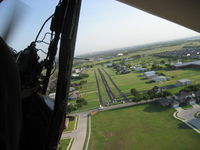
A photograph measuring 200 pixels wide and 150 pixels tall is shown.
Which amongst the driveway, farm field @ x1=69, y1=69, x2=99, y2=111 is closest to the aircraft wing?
the driveway

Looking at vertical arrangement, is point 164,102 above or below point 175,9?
below

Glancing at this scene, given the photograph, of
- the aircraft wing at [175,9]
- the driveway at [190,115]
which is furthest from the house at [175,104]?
the aircraft wing at [175,9]

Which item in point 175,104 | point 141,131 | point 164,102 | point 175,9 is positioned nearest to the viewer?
point 175,9

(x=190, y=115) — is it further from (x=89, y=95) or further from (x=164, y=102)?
(x=89, y=95)

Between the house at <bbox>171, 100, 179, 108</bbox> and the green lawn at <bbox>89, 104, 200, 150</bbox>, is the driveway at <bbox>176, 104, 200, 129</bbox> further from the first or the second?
→ the green lawn at <bbox>89, 104, 200, 150</bbox>

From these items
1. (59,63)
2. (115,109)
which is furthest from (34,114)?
(115,109)

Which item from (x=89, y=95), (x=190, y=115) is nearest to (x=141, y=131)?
(x=190, y=115)

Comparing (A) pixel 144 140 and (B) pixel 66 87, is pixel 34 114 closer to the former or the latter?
(B) pixel 66 87

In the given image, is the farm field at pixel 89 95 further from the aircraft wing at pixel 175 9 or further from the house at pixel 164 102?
the aircraft wing at pixel 175 9
